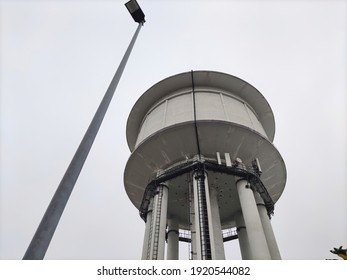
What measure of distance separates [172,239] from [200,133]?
6.71m

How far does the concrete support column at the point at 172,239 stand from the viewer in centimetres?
1564

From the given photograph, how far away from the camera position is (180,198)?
16.0 m

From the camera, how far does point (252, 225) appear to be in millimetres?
11430

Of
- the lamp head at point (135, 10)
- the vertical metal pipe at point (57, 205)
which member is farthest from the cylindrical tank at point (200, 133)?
the vertical metal pipe at point (57, 205)

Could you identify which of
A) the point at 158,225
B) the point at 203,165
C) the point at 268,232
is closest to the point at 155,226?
the point at 158,225

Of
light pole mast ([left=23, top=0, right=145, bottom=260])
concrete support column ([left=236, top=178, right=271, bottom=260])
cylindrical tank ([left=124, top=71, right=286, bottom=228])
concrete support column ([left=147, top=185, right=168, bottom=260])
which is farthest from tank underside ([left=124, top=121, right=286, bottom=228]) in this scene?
light pole mast ([left=23, top=0, right=145, bottom=260])

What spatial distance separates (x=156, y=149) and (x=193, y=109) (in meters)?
2.85

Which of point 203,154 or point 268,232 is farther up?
point 203,154

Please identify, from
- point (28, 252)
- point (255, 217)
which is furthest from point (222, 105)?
point (28, 252)

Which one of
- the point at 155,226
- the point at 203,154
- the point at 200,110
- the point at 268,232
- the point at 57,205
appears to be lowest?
the point at 57,205

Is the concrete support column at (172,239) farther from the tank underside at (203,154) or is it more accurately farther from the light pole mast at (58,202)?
the light pole mast at (58,202)

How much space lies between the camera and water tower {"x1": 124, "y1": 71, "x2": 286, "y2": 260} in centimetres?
1254

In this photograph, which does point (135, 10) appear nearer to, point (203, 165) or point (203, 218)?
point (203, 165)

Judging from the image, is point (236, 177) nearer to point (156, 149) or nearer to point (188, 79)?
point (156, 149)
